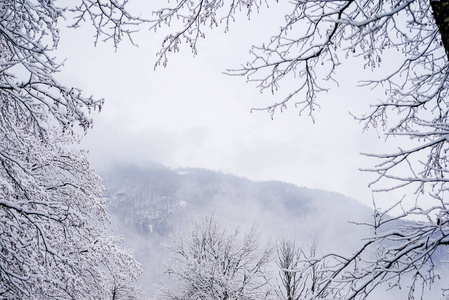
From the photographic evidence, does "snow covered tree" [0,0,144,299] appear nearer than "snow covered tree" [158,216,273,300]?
Yes

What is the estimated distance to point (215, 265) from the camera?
12.4m

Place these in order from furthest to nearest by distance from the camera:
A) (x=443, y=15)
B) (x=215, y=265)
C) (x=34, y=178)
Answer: (x=215, y=265)
(x=34, y=178)
(x=443, y=15)

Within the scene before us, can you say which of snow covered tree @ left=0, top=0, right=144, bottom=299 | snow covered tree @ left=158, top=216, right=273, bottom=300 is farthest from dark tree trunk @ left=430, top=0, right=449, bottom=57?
snow covered tree @ left=158, top=216, right=273, bottom=300

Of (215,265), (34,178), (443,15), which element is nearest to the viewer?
(443,15)

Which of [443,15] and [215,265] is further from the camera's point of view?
[215,265]

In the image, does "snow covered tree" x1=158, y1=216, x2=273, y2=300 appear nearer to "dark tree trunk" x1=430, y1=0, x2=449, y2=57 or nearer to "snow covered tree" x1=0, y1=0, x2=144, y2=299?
"snow covered tree" x1=0, y1=0, x2=144, y2=299

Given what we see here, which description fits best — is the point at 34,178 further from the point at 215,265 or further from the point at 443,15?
the point at 215,265

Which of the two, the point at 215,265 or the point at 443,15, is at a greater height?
the point at 443,15

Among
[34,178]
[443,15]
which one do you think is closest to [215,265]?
[34,178]

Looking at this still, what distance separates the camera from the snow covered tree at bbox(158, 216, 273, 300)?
11.8 meters

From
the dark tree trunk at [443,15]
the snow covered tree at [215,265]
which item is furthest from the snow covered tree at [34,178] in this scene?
the snow covered tree at [215,265]

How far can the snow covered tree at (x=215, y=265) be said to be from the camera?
11820 mm

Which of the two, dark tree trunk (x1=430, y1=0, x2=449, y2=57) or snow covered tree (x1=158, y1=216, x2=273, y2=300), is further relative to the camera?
snow covered tree (x1=158, y1=216, x2=273, y2=300)

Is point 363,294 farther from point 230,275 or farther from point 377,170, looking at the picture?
point 230,275
